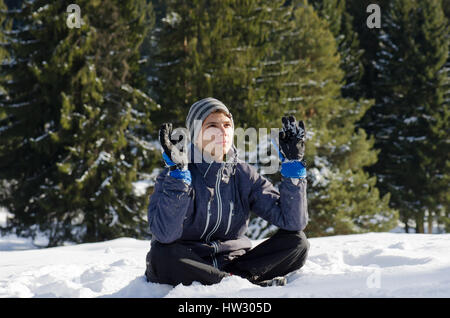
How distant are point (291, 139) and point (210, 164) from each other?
0.53 m

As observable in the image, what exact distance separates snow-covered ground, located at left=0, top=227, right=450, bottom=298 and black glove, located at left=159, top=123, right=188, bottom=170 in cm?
69

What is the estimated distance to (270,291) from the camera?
2.27m

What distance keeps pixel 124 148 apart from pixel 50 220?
243 centimetres

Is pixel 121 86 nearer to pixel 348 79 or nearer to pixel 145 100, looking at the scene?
pixel 145 100

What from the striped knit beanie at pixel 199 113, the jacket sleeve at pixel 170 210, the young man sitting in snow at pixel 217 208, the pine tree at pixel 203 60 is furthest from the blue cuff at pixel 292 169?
the pine tree at pixel 203 60

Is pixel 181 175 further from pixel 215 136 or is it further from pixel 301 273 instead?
pixel 301 273

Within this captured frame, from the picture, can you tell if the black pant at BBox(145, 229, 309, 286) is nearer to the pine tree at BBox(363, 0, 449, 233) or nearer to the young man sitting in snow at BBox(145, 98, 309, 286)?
the young man sitting in snow at BBox(145, 98, 309, 286)

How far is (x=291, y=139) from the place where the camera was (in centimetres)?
284

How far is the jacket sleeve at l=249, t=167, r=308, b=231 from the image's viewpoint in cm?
280

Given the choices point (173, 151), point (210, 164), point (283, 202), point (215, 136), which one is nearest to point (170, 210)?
point (173, 151)

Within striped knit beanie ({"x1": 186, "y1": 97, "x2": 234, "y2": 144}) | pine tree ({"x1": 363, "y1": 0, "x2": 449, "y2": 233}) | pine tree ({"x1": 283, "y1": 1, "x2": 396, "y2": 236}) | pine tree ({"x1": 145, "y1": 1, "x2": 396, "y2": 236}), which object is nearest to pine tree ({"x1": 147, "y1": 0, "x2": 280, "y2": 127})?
pine tree ({"x1": 145, "y1": 1, "x2": 396, "y2": 236})

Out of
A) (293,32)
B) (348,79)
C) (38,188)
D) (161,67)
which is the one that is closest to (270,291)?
(38,188)

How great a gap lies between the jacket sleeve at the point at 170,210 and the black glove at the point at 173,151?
0.08 metres

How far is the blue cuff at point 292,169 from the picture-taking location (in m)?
2.77
